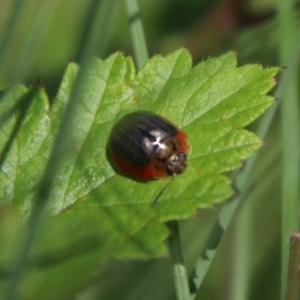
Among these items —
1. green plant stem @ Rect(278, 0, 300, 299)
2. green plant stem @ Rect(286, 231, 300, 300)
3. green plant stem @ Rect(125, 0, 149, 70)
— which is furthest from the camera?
green plant stem @ Rect(125, 0, 149, 70)

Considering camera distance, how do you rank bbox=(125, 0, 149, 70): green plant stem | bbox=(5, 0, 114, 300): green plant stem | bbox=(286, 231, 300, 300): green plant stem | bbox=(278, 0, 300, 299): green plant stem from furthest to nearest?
bbox=(125, 0, 149, 70): green plant stem < bbox=(278, 0, 300, 299): green plant stem < bbox=(286, 231, 300, 300): green plant stem < bbox=(5, 0, 114, 300): green plant stem

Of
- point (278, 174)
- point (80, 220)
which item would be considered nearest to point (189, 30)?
point (278, 174)

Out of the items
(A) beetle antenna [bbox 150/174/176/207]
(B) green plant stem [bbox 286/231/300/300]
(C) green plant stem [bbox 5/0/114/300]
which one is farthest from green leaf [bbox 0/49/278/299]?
(C) green plant stem [bbox 5/0/114/300]

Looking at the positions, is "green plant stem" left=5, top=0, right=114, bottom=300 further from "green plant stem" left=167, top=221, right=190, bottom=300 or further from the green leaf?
"green plant stem" left=167, top=221, right=190, bottom=300

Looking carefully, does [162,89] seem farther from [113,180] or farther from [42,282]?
[42,282]

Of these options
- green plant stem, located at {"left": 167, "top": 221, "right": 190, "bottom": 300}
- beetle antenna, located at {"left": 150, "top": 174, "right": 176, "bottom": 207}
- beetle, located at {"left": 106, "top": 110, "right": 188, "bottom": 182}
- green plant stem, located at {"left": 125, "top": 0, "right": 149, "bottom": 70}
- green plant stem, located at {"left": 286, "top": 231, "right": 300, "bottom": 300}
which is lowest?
green plant stem, located at {"left": 286, "top": 231, "right": 300, "bottom": 300}
